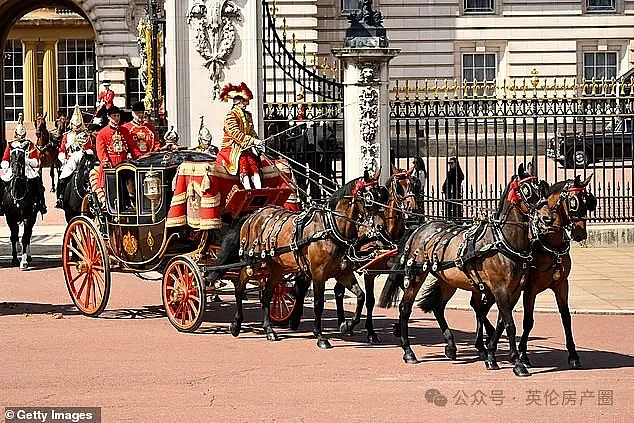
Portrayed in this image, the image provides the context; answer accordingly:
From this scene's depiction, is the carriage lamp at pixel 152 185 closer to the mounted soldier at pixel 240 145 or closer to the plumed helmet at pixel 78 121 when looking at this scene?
the mounted soldier at pixel 240 145

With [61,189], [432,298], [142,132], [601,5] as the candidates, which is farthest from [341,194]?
[601,5]

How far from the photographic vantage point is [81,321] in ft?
44.1

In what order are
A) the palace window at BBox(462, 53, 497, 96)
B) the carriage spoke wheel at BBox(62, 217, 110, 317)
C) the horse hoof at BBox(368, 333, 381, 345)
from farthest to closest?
the palace window at BBox(462, 53, 497, 96) < the carriage spoke wheel at BBox(62, 217, 110, 317) < the horse hoof at BBox(368, 333, 381, 345)

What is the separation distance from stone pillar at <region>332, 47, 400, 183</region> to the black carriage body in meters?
3.72

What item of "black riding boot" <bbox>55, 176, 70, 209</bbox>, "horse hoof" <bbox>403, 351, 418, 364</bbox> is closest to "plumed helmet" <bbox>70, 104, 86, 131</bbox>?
"black riding boot" <bbox>55, 176, 70, 209</bbox>

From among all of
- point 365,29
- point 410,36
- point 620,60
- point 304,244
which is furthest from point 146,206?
point 620,60

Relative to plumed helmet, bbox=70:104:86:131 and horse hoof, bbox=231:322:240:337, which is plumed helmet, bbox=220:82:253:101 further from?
plumed helmet, bbox=70:104:86:131

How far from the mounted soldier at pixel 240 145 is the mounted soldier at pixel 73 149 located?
4.82m

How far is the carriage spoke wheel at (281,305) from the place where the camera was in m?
13.2

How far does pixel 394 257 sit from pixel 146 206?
2.96 metres

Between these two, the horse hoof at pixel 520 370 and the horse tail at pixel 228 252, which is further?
the horse tail at pixel 228 252

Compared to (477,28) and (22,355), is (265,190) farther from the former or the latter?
(477,28)

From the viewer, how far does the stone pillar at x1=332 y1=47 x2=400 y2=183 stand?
16688 millimetres

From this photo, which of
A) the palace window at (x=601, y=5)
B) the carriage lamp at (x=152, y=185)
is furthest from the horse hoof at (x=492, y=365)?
the palace window at (x=601, y=5)
